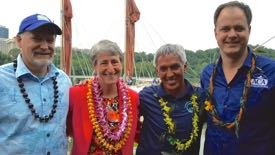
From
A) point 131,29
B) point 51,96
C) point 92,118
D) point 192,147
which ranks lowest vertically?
point 192,147

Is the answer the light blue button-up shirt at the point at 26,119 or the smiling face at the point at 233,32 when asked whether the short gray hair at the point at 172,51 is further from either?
the light blue button-up shirt at the point at 26,119

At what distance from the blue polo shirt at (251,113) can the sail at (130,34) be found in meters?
24.3

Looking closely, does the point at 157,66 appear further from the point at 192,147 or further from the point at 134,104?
the point at 192,147

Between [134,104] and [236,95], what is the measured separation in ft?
3.60

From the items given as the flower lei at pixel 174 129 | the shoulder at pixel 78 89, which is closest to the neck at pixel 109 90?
the shoulder at pixel 78 89

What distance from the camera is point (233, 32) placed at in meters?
3.40

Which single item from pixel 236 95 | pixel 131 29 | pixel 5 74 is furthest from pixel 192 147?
pixel 131 29

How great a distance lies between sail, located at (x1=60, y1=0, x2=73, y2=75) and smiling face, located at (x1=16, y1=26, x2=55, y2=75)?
64.6 feet

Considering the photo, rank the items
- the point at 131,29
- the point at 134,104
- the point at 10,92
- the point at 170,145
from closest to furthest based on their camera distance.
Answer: the point at 10,92
the point at 170,145
the point at 134,104
the point at 131,29

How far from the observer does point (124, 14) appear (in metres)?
30.6

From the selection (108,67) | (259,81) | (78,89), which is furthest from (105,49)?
(259,81)

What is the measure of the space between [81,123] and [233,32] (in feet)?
5.67

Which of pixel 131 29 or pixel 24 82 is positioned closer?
pixel 24 82

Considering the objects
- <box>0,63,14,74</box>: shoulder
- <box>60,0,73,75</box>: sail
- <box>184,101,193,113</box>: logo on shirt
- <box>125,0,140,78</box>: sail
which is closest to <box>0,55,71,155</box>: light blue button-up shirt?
<box>0,63,14,74</box>: shoulder
